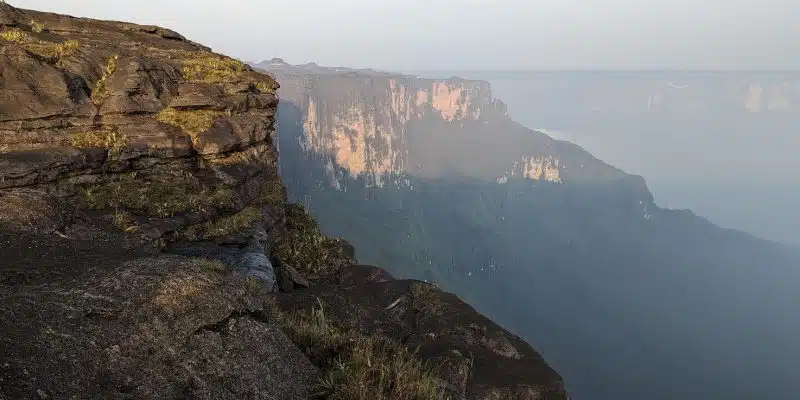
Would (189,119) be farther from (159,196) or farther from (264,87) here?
(264,87)

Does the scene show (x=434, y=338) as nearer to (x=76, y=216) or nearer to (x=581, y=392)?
(x=76, y=216)

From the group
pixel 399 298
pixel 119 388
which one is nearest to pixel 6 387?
pixel 119 388

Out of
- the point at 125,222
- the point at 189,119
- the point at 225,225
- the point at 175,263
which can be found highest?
the point at 189,119

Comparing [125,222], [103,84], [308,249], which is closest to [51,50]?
[103,84]

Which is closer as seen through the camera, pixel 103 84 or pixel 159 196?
pixel 159 196

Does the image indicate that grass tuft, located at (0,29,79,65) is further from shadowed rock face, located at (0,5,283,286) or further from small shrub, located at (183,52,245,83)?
small shrub, located at (183,52,245,83)

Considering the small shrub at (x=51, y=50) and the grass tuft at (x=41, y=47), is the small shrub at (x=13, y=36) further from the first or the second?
the small shrub at (x=51, y=50)
